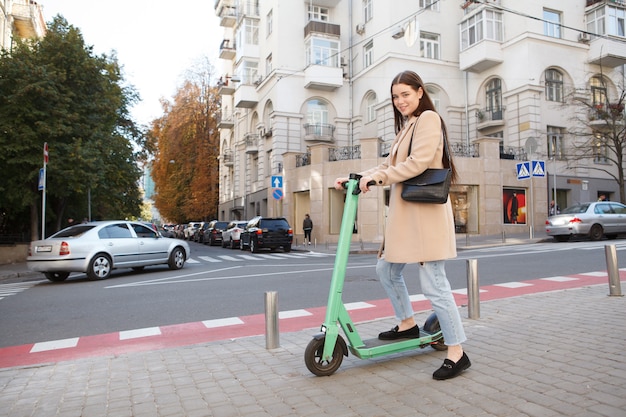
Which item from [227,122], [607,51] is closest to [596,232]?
[607,51]

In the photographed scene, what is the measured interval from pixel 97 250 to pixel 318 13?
28526 millimetres

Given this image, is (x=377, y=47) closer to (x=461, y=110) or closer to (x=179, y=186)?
A: (x=461, y=110)

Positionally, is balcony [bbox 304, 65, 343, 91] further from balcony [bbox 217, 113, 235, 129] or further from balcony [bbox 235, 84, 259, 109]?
balcony [bbox 217, 113, 235, 129]

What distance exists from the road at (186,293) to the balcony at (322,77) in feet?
73.4

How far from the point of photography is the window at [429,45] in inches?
1259

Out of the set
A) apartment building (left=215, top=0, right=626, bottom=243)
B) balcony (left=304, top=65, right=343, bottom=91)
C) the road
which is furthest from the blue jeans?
balcony (left=304, top=65, right=343, bottom=91)

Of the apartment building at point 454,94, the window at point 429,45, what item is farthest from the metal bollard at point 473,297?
the window at point 429,45

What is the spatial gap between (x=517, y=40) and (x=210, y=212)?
33.6 m

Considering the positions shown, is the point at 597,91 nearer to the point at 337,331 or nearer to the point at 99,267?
the point at 99,267

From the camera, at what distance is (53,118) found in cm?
1880

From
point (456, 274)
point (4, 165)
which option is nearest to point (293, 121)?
point (4, 165)

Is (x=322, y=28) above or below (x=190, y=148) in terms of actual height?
above

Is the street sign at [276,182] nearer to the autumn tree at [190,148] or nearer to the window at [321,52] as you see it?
the window at [321,52]

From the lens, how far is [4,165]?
60.6 ft
